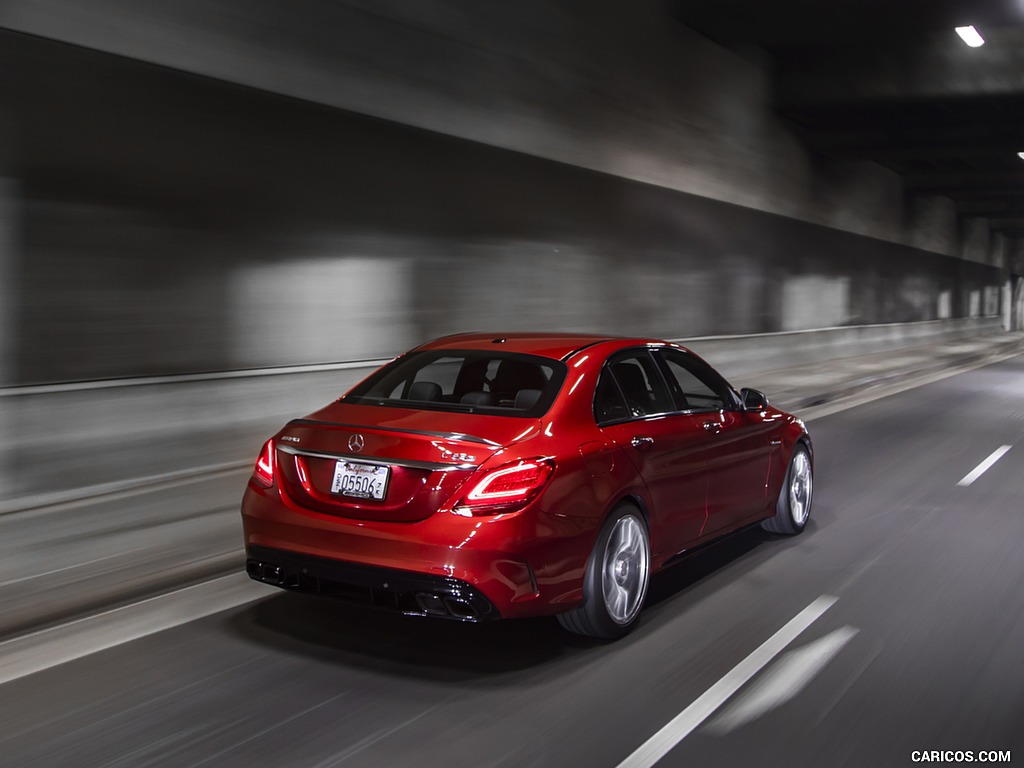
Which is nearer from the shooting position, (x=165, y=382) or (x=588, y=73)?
(x=165, y=382)

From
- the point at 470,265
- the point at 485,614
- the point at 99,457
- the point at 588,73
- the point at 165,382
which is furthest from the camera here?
the point at 588,73

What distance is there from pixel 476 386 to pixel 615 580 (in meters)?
1.39

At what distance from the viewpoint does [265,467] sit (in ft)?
16.9

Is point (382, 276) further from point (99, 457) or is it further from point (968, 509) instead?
point (968, 509)

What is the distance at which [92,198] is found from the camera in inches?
348

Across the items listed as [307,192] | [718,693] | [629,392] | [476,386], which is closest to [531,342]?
[476,386]

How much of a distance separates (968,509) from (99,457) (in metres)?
6.97

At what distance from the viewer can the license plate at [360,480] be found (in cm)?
469

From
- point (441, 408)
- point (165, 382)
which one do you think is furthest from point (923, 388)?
point (441, 408)

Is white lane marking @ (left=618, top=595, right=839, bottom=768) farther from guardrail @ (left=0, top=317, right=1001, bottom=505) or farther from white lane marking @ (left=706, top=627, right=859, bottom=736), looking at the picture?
guardrail @ (left=0, top=317, right=1001, bottom=505)

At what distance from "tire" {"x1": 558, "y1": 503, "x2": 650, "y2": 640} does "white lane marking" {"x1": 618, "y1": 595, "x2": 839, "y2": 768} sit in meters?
0.62

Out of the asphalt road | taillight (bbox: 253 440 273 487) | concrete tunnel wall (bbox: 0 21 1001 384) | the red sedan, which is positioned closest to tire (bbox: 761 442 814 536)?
the asphalt road

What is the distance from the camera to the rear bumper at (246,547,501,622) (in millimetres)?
4477

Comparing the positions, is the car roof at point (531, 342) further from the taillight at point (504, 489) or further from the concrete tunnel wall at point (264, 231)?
the concrete tunnel wall at point (264, 231)
